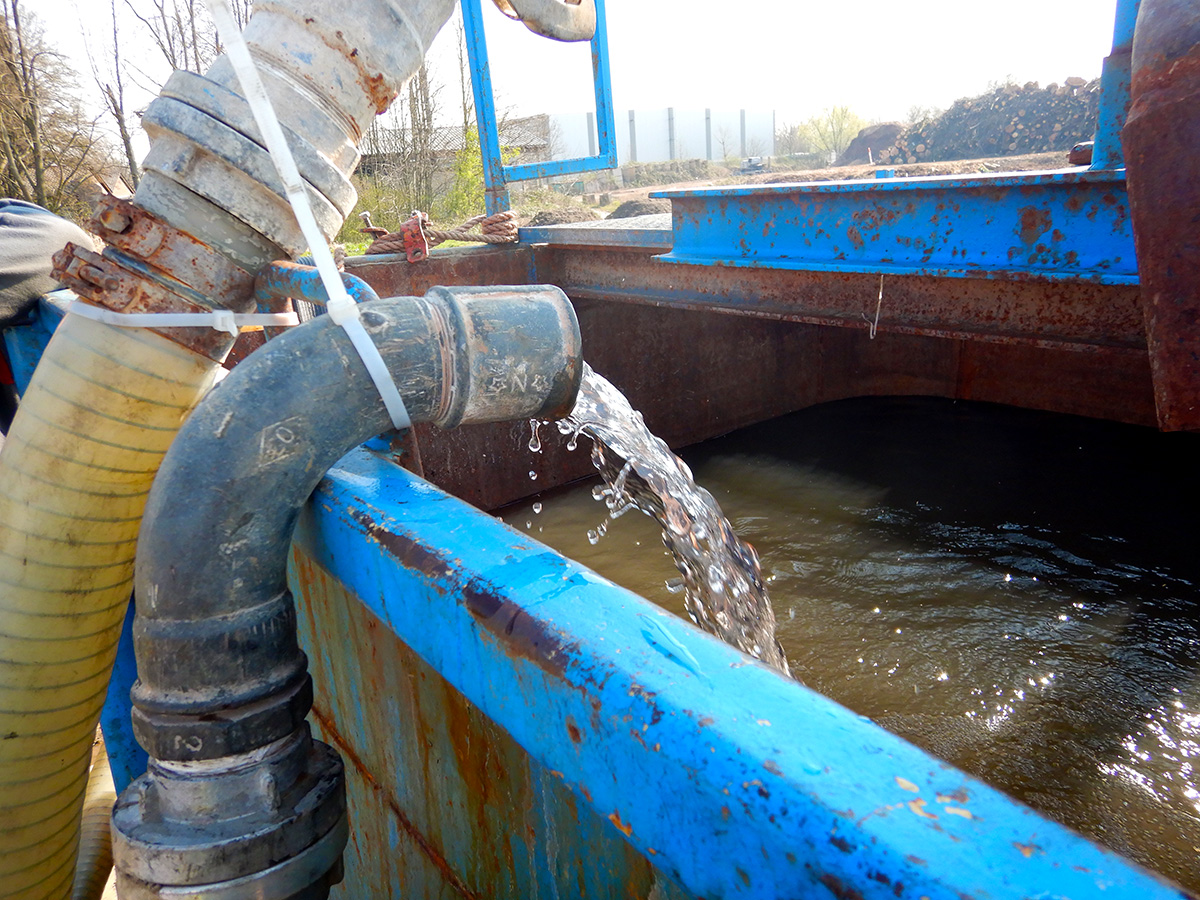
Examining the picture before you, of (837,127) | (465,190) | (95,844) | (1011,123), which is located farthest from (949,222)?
(837,127)

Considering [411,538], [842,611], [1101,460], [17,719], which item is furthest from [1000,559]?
[17,719]

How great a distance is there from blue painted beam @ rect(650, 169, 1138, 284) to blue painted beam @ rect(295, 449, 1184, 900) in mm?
2298

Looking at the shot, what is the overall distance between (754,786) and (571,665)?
9.2 inches

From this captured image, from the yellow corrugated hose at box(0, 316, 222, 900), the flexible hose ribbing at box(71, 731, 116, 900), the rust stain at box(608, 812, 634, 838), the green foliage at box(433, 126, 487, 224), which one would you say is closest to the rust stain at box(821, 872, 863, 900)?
the rust stain at box(608, 812, 634, 838)

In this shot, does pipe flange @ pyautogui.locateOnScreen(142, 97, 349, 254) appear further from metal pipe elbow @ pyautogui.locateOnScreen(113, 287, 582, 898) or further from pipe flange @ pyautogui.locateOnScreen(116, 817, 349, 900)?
pipe flange @ pyautogui.locateOnScreen(116, 817, 349, 900)

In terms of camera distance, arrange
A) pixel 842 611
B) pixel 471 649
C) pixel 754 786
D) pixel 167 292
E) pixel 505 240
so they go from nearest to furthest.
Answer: pixel 754 786 → pixel 471 649 → pixel 167 292 → pixel 842 611 → pixel 505 240

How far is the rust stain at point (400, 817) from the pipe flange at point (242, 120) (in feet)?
3.84

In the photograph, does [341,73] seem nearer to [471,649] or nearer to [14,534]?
[14,534]

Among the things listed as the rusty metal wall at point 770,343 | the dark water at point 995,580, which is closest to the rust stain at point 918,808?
the dark water at point 995,580

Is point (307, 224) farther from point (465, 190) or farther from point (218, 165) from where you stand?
point (465, 190)

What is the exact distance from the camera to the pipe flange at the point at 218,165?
146 cm

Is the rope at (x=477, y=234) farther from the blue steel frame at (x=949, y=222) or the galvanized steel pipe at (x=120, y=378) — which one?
the galvanized steel pipe at (x=120, y=378)

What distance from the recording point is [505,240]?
472 centimetres

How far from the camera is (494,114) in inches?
189
